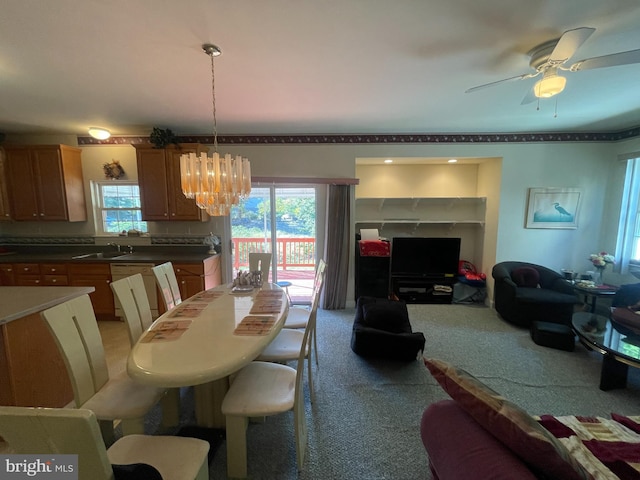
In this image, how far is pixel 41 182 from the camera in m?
3.60

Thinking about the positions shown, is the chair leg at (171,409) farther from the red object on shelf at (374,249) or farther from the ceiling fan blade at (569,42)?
the ceiling fan blade at (569,42)

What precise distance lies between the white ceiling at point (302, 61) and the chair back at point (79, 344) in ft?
5.26

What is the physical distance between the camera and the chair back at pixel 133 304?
183 centimetres

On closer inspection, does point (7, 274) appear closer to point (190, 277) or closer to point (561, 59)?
point (190, 277)

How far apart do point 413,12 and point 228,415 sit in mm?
2387

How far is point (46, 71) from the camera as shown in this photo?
2025 mm

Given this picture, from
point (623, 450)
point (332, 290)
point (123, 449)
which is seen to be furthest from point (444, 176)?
point (123, 449)

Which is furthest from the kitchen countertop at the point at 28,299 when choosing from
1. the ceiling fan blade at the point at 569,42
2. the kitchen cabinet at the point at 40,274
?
the ceiling fan blade at the point at 569,42

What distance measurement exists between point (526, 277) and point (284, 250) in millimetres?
3486

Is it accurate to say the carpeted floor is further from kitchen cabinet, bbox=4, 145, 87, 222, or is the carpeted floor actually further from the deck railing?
kitchen cabinet, bbox=4, 145, 87, 222

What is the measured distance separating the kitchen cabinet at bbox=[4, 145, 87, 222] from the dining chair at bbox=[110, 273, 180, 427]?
2.76 metres

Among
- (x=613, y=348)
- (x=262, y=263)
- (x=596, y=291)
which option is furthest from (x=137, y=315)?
(x=596, y=291)

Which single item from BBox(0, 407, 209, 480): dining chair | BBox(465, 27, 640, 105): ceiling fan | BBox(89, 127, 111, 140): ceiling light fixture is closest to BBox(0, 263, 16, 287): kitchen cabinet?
BBox(89, 127, 111, 140): ceiling light fixture

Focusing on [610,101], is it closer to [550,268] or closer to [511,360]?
[550,268]
